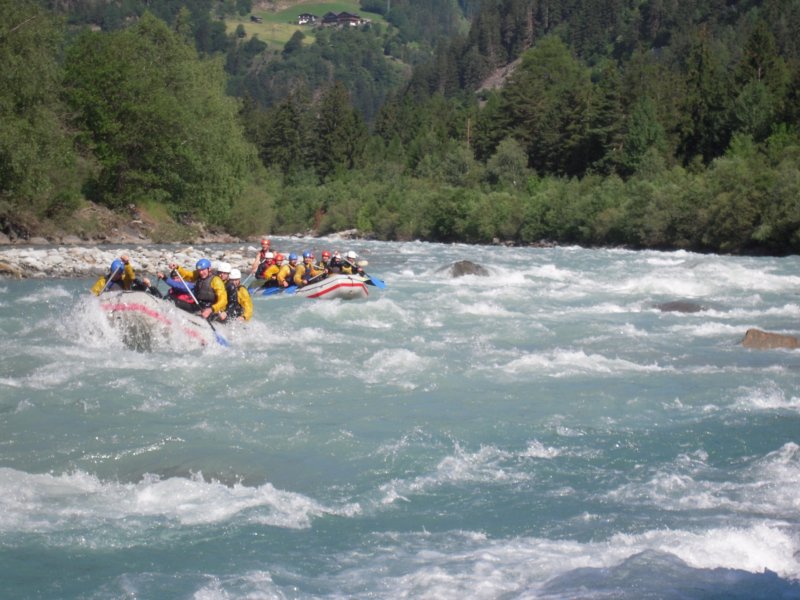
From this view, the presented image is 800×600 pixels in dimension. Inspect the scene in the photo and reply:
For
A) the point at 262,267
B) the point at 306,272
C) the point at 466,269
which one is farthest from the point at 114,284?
the point at 466,269

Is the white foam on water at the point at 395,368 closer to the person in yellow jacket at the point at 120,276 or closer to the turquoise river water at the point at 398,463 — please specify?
the turquoise river water at the point at 398,463

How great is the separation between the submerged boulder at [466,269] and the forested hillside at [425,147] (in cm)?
1392

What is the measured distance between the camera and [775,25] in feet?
354

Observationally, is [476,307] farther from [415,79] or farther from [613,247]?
[415,79]

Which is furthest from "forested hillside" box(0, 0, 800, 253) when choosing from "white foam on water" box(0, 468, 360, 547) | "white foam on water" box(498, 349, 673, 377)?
"white foam on water" box(0, 468, 360, 547)

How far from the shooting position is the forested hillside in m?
38.1

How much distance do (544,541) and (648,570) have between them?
941 mm

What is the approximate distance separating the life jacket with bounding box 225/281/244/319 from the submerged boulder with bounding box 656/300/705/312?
29.2 feet

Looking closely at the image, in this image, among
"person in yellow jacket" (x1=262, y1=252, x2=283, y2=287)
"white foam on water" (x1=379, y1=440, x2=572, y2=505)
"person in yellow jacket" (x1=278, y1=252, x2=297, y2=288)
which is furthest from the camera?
"person in yellow jacket" (x1=262, y1=252, x2=283, y2=287)

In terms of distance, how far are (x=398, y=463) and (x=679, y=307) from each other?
12.4m

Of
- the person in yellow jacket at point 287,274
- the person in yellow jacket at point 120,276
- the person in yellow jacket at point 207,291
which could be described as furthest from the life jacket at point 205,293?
the person in yellow jacket at point 287,274

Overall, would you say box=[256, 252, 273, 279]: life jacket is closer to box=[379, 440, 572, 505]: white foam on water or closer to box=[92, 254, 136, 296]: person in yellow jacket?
box=[92, 254, 136, 296]: person in yellow jacket

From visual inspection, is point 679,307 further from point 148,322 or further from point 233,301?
point 148,322

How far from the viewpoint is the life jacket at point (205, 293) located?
1542 cm
